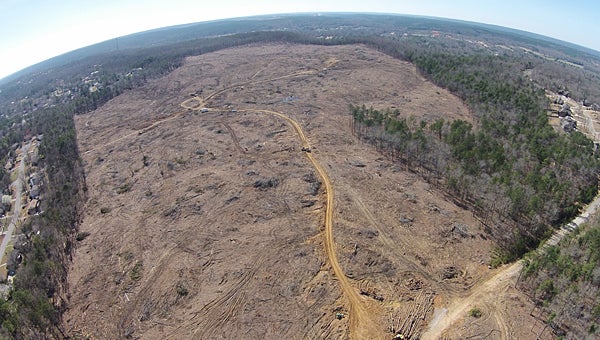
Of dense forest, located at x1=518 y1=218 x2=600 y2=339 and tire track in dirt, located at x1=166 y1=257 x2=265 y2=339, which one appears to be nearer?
dense forest, located at x1=518 y1=218 x2=600 y2=339

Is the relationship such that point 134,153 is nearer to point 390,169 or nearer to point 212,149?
point 212,149

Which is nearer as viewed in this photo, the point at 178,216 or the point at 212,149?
the point at 178,216

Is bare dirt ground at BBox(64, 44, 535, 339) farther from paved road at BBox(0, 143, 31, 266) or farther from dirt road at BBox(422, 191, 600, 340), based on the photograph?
paved road at BBox(0, 143, 31, 266)

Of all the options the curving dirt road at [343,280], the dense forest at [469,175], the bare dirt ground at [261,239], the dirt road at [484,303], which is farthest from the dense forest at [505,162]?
the curving dirt road at [343,280]

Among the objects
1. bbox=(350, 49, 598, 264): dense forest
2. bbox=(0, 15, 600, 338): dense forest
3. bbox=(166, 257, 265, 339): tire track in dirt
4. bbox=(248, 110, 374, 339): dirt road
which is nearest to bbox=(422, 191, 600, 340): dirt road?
bbox=(0, 15, 600, 338): dense forest

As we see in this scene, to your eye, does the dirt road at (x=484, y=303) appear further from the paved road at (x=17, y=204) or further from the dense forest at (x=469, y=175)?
the paved road at (x=17, y=204)

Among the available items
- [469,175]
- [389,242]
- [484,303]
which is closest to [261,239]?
[389,242]

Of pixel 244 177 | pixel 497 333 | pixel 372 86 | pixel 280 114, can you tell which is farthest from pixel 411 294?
pixel 372 86

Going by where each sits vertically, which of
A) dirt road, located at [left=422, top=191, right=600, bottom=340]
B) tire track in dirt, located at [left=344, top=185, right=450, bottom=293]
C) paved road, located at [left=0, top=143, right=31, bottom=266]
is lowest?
paved road, located at [left=0, top=143, right=31, bottom=266]
